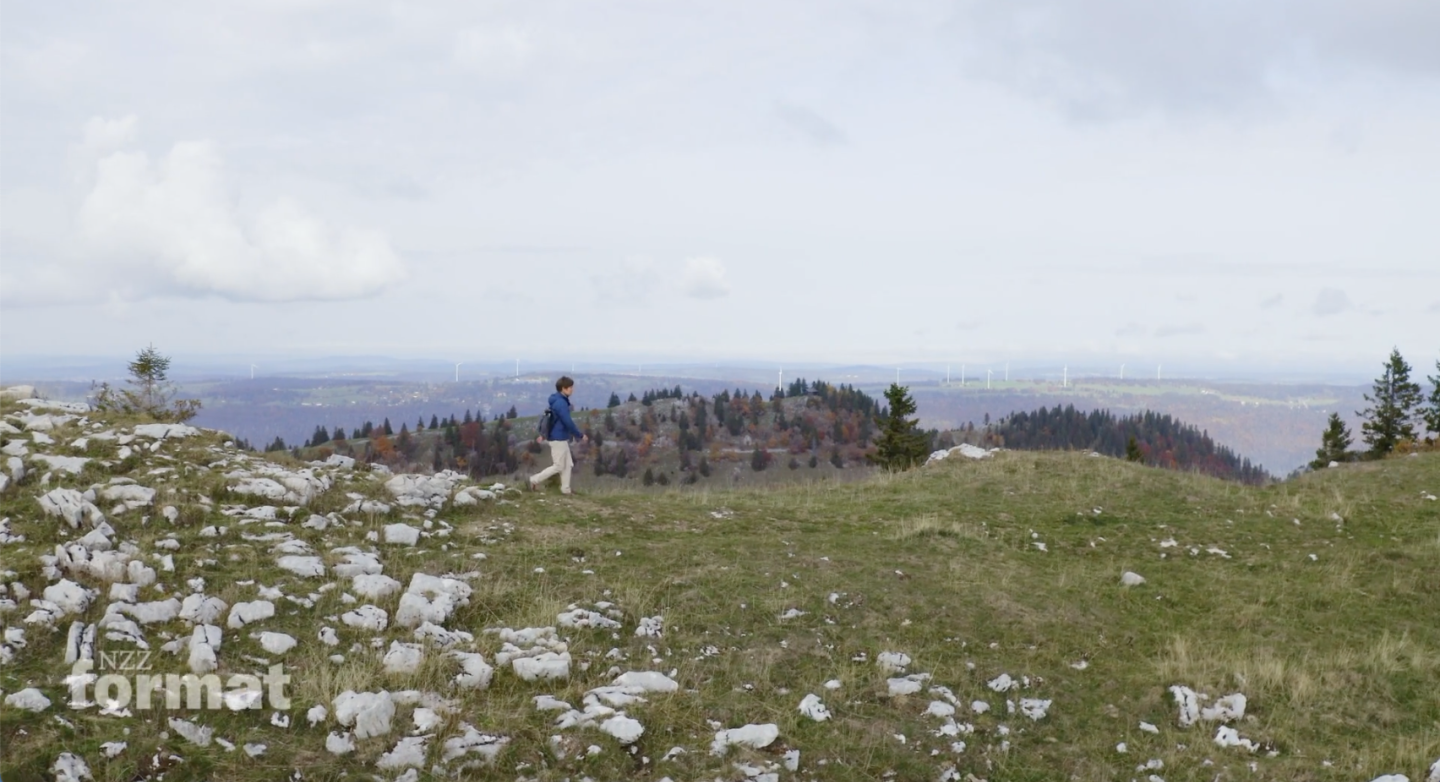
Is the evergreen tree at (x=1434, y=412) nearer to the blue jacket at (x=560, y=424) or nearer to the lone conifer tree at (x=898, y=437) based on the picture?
the lone conifer tree at (x=898, y=437)

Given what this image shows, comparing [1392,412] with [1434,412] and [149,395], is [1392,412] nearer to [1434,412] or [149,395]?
[1434,412]

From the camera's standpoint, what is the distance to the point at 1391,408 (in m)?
85.9

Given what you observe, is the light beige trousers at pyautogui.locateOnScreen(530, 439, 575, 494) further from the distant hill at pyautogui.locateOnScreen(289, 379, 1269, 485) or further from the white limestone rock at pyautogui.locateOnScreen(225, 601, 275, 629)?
the distant hill at pyautogui.locateOnScreen(289, 379, 1269, 485)

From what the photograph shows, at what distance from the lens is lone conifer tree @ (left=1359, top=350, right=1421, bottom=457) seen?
8431 cm

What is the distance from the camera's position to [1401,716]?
8.98 meters

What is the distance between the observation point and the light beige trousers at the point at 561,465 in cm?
1789

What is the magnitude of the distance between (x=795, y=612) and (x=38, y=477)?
11962mm

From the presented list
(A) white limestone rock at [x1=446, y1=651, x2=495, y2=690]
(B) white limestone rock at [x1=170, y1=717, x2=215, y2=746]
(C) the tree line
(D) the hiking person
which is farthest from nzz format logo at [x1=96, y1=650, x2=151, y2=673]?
(C) the tree line

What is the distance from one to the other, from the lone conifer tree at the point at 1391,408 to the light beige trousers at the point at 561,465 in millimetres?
94988

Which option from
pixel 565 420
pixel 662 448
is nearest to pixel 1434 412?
pixel 565 420

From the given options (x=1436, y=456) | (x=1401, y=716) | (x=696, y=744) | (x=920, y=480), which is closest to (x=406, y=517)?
(x=696, y=744)

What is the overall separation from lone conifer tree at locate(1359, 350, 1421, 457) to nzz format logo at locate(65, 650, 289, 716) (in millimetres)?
103164

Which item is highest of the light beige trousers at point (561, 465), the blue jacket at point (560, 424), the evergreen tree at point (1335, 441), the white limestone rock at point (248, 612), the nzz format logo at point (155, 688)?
the blue jacket at point (560, 424)

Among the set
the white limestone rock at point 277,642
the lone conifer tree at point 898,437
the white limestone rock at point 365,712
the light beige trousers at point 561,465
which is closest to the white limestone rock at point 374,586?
the white limestone rock at point 277,642
